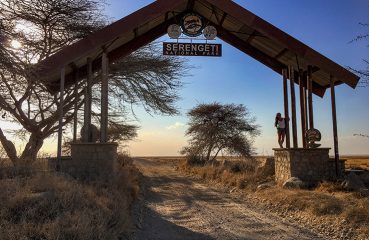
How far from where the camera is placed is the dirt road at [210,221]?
947cm

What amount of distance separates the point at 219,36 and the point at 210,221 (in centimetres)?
932

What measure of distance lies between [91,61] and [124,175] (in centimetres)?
443

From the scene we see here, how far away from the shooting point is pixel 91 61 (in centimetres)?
1631

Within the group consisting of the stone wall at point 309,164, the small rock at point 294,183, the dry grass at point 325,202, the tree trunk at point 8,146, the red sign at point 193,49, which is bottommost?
the dry grass at point 325,202

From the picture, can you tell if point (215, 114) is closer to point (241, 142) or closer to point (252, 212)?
point (241, 142)

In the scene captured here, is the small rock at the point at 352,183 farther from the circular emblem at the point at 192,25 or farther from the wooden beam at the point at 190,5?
the wooden beam at the point at 190,5

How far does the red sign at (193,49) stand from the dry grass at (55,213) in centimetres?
765

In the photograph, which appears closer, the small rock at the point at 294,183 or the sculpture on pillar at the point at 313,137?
the small rock at the point at 294,183

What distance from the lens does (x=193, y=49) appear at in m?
16.6

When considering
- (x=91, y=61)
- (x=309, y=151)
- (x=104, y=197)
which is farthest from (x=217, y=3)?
(x=104, y=197)

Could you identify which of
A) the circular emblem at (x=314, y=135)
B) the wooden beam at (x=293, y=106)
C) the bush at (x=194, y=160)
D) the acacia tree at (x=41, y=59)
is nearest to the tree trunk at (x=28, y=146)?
the acacia tree at (x=41, y=59)

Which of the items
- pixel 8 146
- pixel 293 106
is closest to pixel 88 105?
pixel 8 146

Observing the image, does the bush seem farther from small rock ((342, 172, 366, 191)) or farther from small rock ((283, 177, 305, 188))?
small rock ((342, 172, 366, 191))

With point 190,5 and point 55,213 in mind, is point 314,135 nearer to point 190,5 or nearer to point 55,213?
point 190,5
